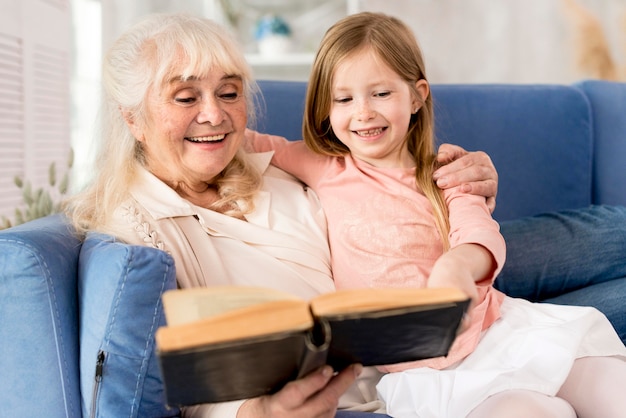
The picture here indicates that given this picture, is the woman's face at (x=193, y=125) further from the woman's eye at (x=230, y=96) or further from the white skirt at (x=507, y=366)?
the white skirt at (x=507, y=366)

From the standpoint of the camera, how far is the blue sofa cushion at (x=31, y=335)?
1168 millimetres

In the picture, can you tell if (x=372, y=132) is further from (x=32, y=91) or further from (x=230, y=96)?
(x=32, y=91)

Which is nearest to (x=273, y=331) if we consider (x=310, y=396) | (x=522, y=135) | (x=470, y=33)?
(x=310, y=396)

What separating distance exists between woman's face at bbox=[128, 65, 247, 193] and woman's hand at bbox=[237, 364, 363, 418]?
58 cm

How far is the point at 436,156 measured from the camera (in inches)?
63.9

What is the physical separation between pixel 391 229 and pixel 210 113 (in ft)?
1.50

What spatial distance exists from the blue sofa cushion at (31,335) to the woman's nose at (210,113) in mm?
415

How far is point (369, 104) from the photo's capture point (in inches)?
60.8

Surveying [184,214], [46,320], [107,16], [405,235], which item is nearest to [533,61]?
[107,16]

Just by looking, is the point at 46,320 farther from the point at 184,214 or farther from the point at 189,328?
the point at 189,328

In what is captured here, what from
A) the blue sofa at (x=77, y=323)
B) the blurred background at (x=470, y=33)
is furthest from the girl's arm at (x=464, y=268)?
the blurred background at (x=470, y=33)

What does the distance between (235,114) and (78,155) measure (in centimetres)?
164

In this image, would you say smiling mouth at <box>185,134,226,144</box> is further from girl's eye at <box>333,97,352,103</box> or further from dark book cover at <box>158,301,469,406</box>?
dark book cover at <box>158,301,469,406</box>

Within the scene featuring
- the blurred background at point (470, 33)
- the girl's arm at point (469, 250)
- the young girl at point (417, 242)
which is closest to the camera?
the girl's arm at point (469, 250)
